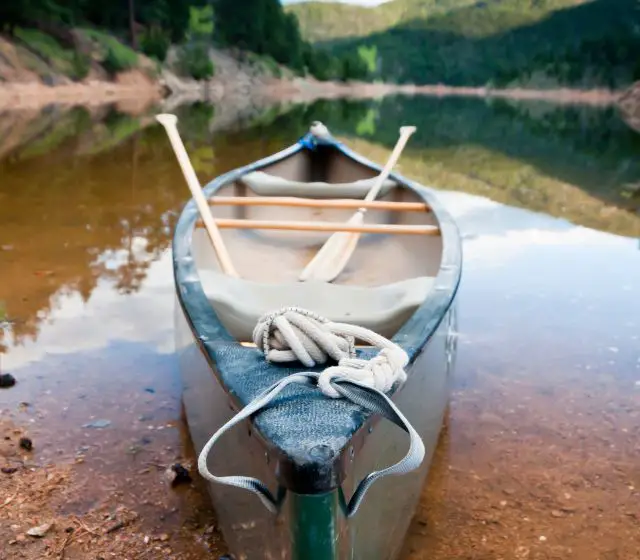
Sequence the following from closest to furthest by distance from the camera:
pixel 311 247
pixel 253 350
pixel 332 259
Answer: pixel 253 350 → pixel 332 259 → pixel 311 247

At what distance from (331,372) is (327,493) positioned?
1.20 ft

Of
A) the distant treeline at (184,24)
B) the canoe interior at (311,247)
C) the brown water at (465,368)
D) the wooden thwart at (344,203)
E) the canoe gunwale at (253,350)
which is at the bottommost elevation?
the brown water at (465,368)

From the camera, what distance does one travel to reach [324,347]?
2.36 meters

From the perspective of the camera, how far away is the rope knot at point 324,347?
226 centimetres

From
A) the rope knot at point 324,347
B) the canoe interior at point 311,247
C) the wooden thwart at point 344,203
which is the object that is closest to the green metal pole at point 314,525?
the rope knot at point 324,347

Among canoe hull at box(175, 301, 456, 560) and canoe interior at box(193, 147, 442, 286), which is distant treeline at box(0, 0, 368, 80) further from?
canoe hull at box(175, 301, 456, 560)

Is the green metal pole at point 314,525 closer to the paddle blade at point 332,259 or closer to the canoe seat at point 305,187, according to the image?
the paddle blade at point 332,259

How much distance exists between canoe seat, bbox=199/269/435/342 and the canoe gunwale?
0.11m

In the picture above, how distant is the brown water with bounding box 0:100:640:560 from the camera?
339 cm

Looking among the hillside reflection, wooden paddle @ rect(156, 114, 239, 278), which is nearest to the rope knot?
wooden paddle @ rect(156, 114, 239, 278)

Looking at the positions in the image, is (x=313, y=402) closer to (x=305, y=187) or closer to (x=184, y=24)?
(x=305, y=187)

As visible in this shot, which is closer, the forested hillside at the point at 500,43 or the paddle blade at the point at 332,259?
the paddle blade at the point at 332,259

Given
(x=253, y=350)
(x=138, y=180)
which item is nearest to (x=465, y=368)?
→ (x=253, y=350)

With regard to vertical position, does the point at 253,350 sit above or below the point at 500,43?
below
